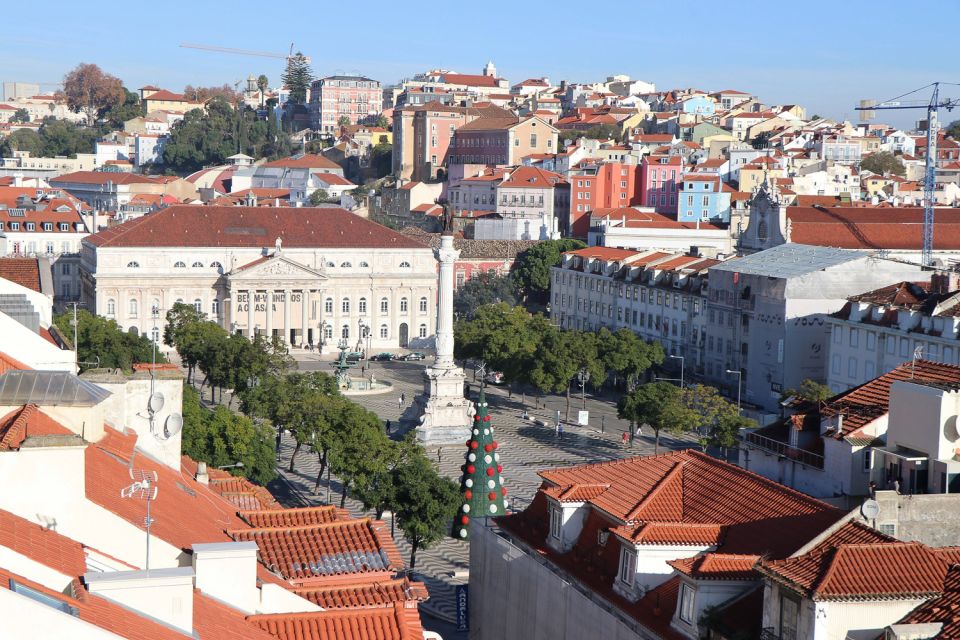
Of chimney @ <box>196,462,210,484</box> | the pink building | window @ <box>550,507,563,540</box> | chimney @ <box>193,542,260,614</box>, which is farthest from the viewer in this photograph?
the pink building

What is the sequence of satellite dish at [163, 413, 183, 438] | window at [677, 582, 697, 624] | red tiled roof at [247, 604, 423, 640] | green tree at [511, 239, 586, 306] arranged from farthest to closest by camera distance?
1. green tree at [511, 239, 586, 306]
2. satellite dish at [163, 413, 183, 438]
3. window at [677, 582, 697, 624]
4. red tiled roof at [247, 604, 423, 640]

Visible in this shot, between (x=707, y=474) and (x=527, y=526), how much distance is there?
4.11 metres

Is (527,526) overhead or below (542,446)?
overhead

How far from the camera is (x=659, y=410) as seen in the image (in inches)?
2307

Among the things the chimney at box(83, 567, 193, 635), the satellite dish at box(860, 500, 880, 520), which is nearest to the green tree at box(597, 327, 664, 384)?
the satellite dish at box(860, 500, 880, 520)

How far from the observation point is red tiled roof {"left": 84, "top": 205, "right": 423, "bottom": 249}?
319 feet

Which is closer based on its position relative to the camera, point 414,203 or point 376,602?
point 376,602

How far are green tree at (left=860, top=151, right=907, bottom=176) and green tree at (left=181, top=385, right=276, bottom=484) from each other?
121064 millimetres

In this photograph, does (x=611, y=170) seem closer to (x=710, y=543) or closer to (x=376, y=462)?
(x=376, y=462)

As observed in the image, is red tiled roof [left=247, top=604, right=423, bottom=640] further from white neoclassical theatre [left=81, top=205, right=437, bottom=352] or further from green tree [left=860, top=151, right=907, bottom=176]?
green tree [left=860, top=151, right=907, bottom=176]

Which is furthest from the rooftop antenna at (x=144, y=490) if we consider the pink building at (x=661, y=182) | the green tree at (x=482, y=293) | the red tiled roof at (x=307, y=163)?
the red tiled roof at (x=307, y=163)

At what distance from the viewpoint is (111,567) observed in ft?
53.4

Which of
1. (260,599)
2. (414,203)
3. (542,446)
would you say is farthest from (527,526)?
(414,203)

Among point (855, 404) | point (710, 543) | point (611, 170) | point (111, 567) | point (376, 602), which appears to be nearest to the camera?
point (111, 567)
